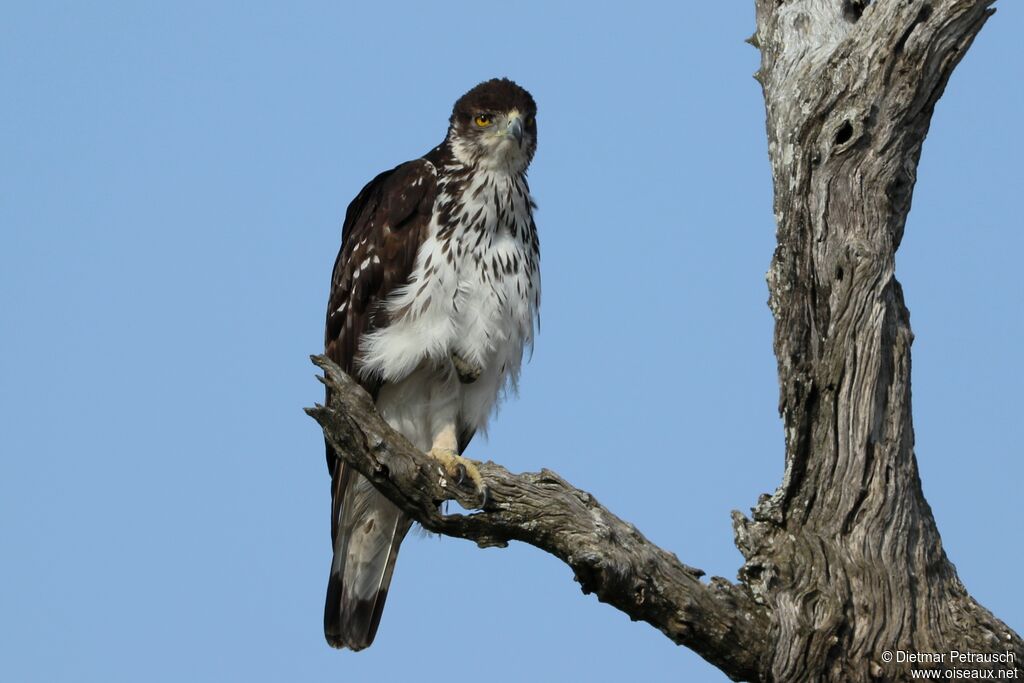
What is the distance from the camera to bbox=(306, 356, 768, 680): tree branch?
5.39 metres

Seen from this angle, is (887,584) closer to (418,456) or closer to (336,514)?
(418,456)

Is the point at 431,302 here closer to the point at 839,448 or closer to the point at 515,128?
the point at 515,128

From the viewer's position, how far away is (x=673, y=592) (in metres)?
5.40

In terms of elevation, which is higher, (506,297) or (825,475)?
(506,297)

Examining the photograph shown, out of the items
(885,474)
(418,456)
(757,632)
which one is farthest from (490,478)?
(885,474)

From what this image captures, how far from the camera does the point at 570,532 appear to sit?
5516 millimetres

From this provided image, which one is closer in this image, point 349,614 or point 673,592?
point 673,592

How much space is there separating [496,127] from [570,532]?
2.95 meters

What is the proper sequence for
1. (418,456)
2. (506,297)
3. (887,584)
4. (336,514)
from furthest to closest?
(336,514) → (506,297) → (418,456) → (887,584)

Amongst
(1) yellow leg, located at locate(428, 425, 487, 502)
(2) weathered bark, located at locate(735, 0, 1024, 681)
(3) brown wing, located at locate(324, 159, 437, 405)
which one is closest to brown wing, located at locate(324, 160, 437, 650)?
(3) brown wing, located at locate(324, 159, 437, 405)

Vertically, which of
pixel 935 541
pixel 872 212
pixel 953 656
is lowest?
pixel 953 656

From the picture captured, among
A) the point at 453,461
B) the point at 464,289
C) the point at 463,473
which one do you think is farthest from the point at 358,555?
the point at 463,473

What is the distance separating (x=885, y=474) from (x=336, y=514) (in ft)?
11.8

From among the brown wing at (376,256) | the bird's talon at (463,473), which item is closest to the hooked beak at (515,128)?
the brown wing at (376,256)
